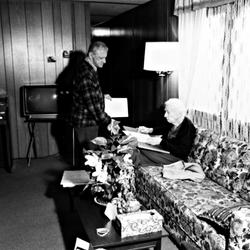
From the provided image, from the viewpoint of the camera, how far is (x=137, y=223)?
2012 millimetres

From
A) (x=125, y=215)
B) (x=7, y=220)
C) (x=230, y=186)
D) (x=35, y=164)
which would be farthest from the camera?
(x=35, y=164)

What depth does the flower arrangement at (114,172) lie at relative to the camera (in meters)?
2.24

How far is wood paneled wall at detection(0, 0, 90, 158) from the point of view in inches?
191

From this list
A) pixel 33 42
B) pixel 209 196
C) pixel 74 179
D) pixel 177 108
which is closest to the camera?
pixel 209 196

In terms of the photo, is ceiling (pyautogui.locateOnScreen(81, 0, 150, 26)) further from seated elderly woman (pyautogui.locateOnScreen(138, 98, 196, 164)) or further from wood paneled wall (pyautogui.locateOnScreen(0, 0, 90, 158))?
seated elderly woman (pyautogui.locateOnScreen(138, 98, 196, 164))

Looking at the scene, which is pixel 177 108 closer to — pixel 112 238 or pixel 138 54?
pixel 112 238

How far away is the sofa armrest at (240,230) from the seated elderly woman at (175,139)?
4.72 ft

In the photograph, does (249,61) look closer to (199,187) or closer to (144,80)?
(199,187)

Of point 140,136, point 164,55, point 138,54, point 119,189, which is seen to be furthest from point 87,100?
point 138,54

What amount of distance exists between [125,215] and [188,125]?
145cm

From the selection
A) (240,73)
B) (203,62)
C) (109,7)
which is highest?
(109,7)

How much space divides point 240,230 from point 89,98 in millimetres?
2244

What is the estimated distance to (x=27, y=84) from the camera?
5004 millimetres

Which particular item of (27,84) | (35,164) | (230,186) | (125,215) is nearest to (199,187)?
(230,186)
